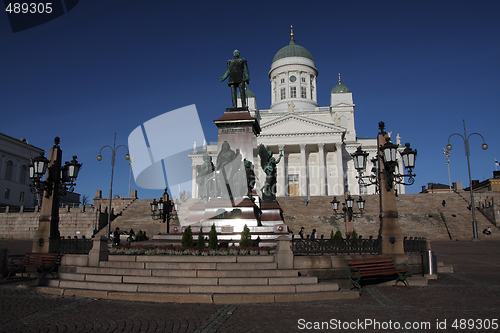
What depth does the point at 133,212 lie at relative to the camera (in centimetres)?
4175

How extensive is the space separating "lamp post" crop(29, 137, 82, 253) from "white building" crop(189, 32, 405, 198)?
126 feet

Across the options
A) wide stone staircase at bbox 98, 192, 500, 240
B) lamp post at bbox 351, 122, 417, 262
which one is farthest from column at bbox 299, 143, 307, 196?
lamp post at bbox 351, 122, 417, 262

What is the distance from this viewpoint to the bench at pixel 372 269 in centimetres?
916

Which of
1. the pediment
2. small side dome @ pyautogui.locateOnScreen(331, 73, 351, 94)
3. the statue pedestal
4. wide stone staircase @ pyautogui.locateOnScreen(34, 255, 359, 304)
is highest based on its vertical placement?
small side dome @ pyautogui.locateOnScreen(331, 73, 351, 94)

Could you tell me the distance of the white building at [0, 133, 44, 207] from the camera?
59922mm

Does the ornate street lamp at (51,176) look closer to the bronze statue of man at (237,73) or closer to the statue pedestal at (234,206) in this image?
the statue pedestal at (234,206)

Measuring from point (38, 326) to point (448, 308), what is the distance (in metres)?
7.65

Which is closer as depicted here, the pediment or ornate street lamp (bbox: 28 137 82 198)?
ornate street lamp (bbox: 28 137 82 198)

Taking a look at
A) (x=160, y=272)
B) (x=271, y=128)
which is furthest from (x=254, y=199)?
(x=271, y=128)

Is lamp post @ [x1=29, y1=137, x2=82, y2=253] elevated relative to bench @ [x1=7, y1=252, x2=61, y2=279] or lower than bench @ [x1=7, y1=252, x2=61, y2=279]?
elevated

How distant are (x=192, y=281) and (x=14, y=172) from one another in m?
66.8

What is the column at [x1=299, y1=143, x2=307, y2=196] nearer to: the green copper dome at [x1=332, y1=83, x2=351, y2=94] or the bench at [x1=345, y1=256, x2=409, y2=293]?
the green copper dome at [x1=332, y1=83, x2=351, y2=94]

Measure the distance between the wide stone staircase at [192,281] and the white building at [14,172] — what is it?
5916 cm

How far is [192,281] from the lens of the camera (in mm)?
8711
